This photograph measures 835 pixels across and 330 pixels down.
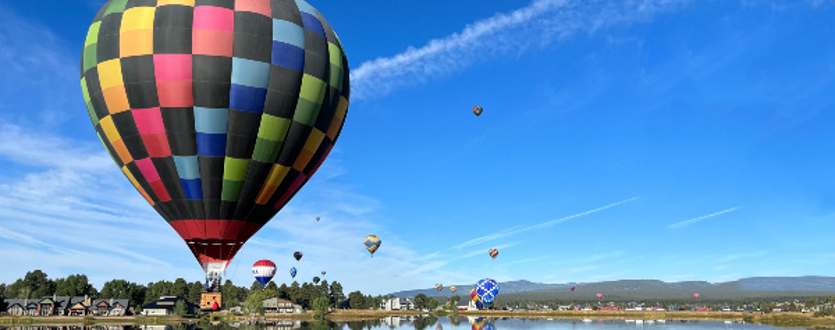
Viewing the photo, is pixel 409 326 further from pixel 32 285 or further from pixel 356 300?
pixel 32 285

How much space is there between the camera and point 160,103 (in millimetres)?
24859

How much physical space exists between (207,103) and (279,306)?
122 m

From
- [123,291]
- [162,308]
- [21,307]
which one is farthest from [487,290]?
[123,291]

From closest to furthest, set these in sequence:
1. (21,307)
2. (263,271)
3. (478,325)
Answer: (263,271)
(478,325)
(21,307)

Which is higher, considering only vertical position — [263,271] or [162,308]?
[263,271]

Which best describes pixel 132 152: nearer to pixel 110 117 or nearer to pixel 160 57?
pixel 110 117

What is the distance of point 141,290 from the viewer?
150875mm

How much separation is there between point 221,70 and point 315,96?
385cm

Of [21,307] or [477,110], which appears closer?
[477,110]

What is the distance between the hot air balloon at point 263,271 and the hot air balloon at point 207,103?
49.2 m

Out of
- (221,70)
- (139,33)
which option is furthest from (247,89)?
(139,33)

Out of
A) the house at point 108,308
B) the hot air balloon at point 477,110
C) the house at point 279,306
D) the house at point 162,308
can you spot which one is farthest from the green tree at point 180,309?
the hot air balloon at point 477,110

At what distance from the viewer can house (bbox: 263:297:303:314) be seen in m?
139

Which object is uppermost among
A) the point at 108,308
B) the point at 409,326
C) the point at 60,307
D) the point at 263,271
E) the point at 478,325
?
the point at 263,271
